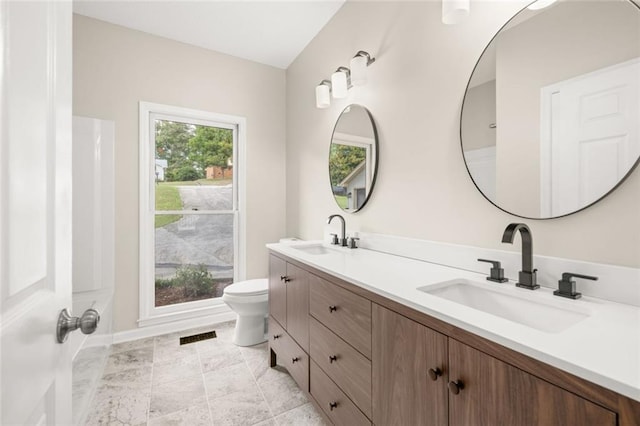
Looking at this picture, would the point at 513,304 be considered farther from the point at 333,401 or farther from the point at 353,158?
the point at 353,158

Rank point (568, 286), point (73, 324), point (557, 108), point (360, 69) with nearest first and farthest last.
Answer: point (73, 324) → point (568, 286) → point (557, 108) → point (360, 69)

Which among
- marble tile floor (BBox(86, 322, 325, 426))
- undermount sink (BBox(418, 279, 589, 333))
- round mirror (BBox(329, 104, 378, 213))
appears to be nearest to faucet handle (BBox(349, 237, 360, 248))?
round mirror (BBox(329, 104, 378, 213))

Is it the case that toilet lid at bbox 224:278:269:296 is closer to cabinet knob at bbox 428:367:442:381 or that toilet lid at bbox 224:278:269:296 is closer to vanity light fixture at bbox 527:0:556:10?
cabinet knob at bbox 428:367:442:381

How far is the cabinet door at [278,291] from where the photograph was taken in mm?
1877

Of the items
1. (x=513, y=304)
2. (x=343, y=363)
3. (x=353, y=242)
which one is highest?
(x=353, y=242)

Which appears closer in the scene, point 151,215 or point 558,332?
point 558,332

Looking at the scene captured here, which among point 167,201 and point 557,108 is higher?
point 557,108

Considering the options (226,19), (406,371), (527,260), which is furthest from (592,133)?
(226,19)

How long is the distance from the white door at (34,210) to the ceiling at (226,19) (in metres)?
2.07

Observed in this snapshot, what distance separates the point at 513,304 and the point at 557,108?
2.41 feet

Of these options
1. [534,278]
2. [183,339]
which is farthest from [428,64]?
[183,339]

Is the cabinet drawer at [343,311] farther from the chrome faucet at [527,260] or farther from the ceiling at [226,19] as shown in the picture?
the ceiling at [226,19]

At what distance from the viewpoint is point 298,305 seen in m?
1.68

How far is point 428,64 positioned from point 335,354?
157cm
